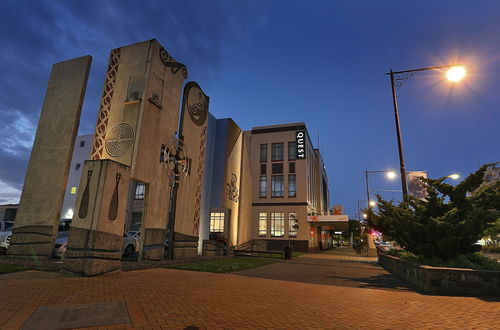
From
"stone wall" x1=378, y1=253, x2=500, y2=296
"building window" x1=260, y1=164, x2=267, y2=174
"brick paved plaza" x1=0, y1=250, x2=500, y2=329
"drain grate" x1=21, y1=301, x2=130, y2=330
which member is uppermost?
"building window" x1=260, y1=164, x2=267, y2=174

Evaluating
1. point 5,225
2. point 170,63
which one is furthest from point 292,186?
point 5,225

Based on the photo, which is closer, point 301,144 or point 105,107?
point 105,107

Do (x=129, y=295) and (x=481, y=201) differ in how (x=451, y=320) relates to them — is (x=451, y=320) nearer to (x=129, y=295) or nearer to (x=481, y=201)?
(x=481, y=201)

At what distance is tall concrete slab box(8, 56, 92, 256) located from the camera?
11.6 metres

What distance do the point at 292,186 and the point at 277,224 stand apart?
5.37 meters

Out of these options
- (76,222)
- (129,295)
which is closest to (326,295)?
(129,295)

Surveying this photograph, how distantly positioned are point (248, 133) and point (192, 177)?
2374cm

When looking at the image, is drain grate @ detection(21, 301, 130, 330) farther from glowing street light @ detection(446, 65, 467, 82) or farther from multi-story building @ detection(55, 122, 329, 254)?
multi-story building @ detection(55, 122, 329, 254)

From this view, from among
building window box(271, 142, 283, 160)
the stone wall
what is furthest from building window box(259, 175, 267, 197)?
the stone wall

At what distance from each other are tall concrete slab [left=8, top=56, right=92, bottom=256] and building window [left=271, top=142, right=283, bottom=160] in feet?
88.9

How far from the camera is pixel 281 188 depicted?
36.7 meters

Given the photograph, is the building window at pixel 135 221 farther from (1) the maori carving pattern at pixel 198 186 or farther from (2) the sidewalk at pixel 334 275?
(2) the sidewalk at pixel 334 275

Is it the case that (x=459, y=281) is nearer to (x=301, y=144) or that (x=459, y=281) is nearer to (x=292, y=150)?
(x=301, y=144)

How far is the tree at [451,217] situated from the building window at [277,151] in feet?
86.6
